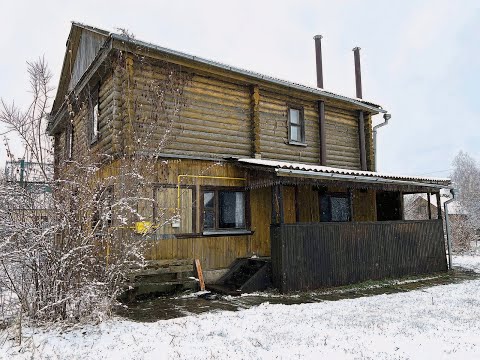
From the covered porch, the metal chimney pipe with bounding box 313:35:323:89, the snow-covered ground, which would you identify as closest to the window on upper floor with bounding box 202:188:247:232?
the covered porch

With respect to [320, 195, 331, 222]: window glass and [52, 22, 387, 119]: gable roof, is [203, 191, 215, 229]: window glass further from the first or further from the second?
[320, 195, 331, 222]: window glass

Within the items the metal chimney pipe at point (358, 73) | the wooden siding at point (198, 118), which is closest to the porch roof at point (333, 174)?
the wooden siding at point (198, 118)

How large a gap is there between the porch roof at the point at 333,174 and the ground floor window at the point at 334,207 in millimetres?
2077

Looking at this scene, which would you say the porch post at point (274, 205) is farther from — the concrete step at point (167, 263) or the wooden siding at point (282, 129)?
the concrete step at point (167, 263)

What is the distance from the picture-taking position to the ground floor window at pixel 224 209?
11.7m

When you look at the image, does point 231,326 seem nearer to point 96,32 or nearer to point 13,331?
point 13,331

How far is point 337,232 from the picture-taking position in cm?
1147

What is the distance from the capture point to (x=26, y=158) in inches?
290

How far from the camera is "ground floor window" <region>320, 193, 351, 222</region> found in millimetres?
14352

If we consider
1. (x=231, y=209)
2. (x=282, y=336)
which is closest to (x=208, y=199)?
(x=231, y=209)

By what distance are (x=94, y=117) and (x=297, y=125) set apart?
6753mm

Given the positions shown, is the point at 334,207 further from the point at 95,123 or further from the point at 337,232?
the point at 95,123

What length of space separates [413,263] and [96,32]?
12.1 m

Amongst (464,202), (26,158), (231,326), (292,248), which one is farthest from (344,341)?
(464,202)
